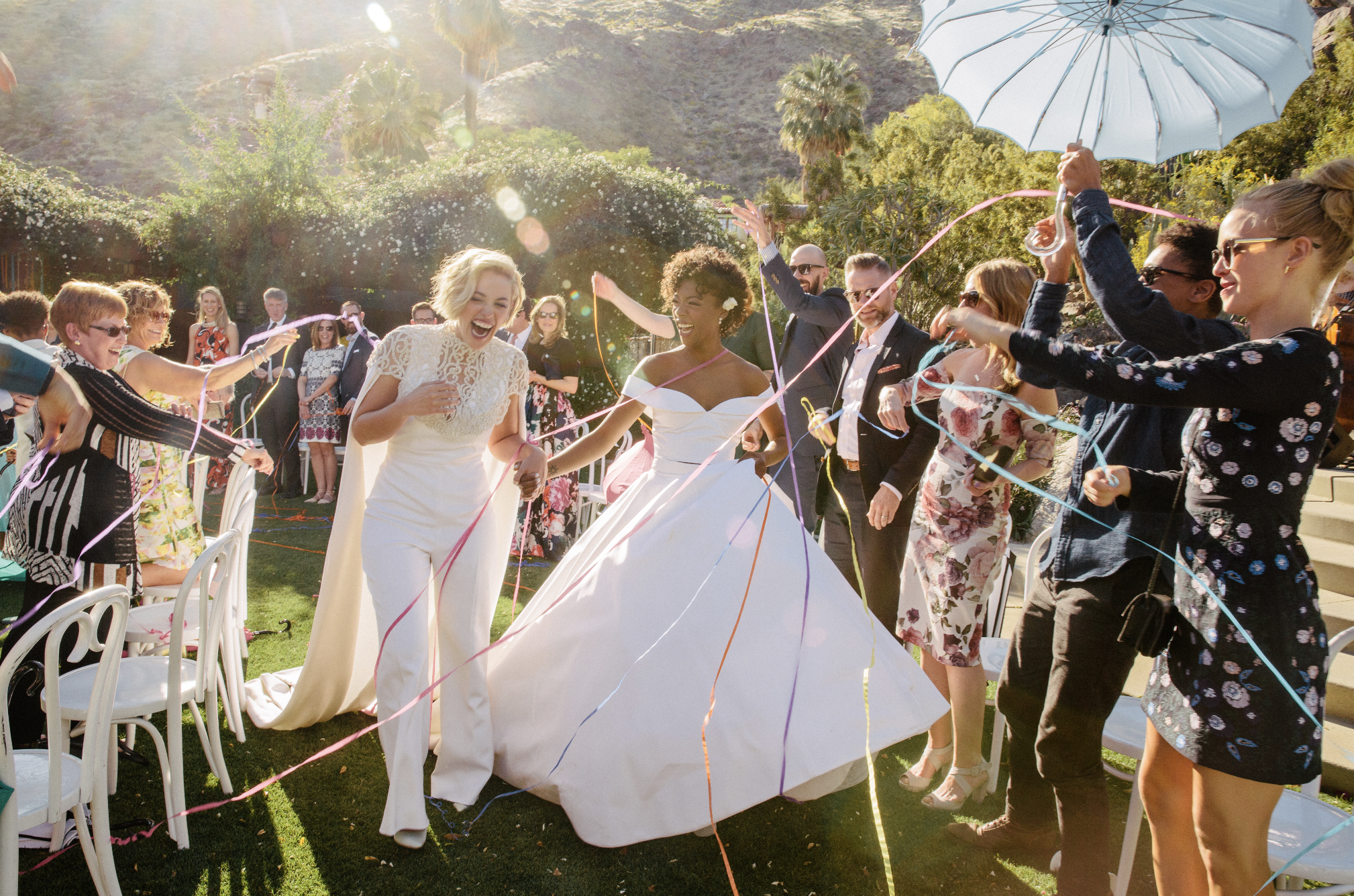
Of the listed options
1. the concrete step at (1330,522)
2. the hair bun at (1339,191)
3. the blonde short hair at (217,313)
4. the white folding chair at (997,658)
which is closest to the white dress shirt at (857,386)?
the white folding chair at (997,658)

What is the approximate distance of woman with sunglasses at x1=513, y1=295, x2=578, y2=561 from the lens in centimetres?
624

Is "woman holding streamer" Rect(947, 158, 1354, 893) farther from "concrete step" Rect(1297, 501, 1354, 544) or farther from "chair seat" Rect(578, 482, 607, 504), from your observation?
"concrete step" Rect(1297, 501, 1354, 544)

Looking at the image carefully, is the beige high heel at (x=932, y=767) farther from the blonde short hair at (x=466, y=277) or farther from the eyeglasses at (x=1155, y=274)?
the blonde short hair at (x=466, y=277)

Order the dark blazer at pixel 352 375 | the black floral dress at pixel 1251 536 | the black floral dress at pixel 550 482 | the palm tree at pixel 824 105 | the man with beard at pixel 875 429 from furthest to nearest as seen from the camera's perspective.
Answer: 1. the palm tree at pixel 824 105
2. the dark blazer at pixel 352 375
3. the black floral dress at pixel 550 482
4. the man with beard at pixel 875 429
5. the black floral dress at pixel 1251 536

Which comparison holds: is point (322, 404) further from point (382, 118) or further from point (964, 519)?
point (382, 118)

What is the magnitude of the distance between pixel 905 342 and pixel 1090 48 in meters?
1.57

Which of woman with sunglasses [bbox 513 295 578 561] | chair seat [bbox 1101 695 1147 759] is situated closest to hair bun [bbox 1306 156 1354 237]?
chair seat [bbox 1101 695 1147 759]

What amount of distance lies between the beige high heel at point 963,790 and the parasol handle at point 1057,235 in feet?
6.76

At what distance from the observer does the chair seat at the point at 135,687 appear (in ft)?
7.59

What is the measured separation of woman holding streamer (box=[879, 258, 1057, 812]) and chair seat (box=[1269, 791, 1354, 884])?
968 mm

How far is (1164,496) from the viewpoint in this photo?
1.83 m

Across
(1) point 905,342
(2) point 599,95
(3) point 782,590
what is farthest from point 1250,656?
(2) point 599,95

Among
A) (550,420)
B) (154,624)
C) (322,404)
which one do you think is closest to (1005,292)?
(154,624)

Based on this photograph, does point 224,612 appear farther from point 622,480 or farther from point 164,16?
point 164,16
